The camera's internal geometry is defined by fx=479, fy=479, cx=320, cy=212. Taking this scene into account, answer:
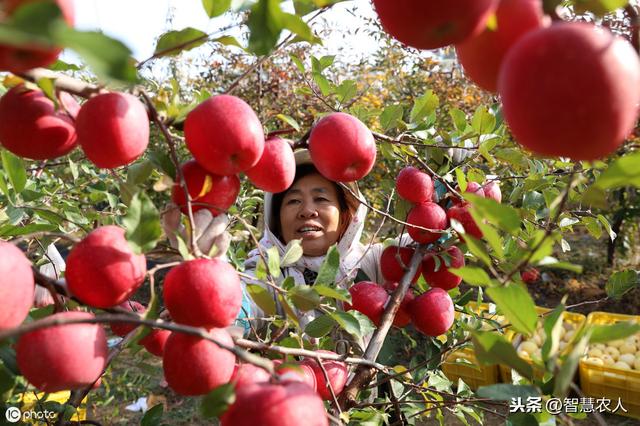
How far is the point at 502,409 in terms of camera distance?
191cm

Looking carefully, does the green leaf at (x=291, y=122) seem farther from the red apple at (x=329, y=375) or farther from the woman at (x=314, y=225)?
the woman at (x=314, y=225)

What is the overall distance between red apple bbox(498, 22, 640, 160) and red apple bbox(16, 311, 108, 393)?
0.43m

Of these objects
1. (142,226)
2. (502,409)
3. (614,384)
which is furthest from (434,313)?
(614,384)

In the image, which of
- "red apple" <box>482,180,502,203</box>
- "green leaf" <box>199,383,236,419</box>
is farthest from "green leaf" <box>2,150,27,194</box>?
"red apple" <box>482,180,502,203</box>

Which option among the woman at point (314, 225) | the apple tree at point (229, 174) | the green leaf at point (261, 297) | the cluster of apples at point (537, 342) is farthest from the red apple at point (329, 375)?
the cluster of apples at point (537, 342)

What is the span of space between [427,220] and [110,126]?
76cm

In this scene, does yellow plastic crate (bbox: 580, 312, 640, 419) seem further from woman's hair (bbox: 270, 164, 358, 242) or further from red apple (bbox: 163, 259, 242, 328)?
red apple (bbox: 163, 259, 242, 328)

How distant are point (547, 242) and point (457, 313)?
933 mm

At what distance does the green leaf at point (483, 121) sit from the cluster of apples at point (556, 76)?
67 centimetres

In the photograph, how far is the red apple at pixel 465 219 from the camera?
106cm

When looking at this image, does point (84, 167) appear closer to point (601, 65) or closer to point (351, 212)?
point (351, 212)

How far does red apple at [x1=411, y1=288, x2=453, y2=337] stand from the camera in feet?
3.42

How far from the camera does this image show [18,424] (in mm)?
725

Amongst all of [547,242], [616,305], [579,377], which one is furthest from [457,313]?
[616,305]
